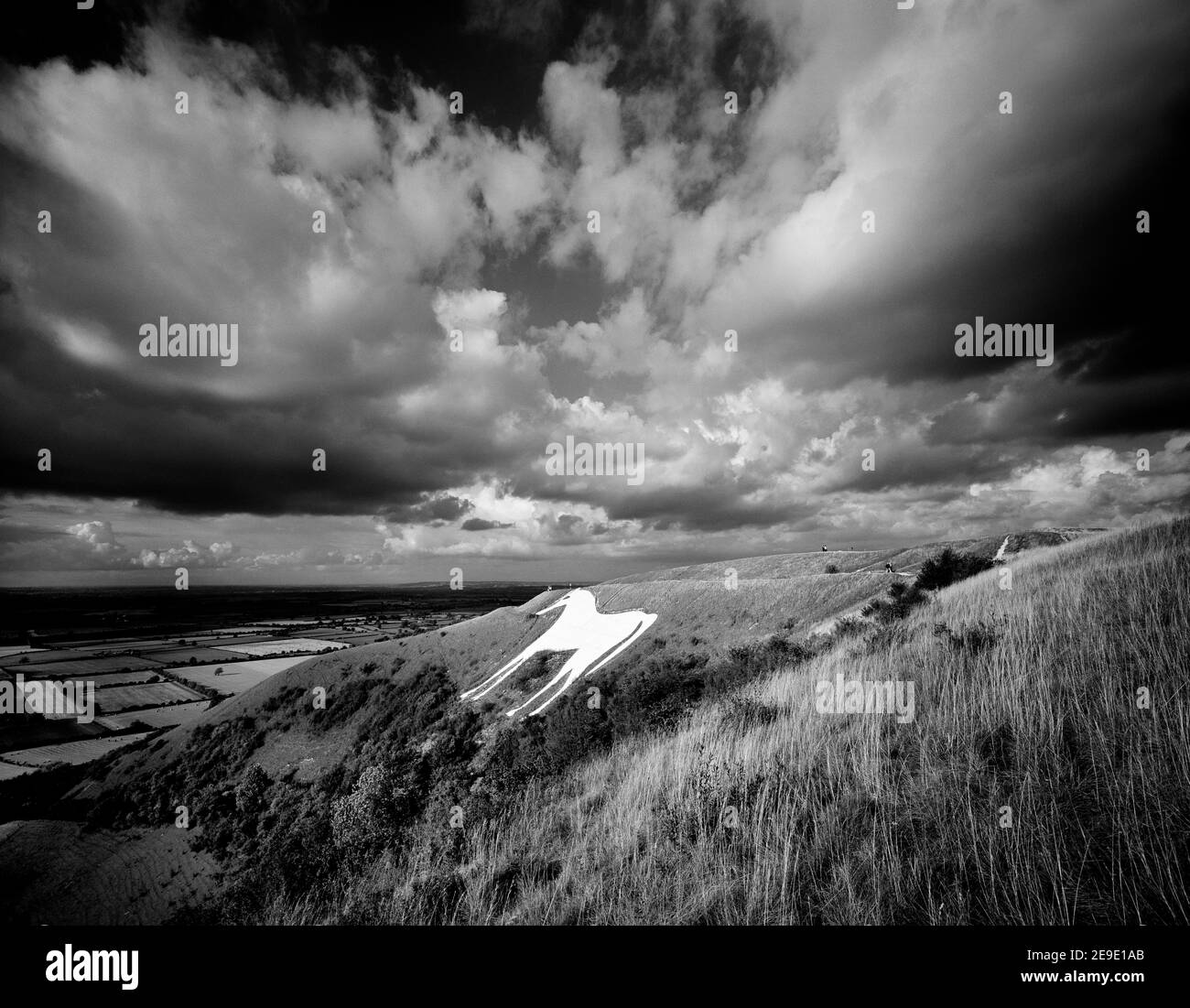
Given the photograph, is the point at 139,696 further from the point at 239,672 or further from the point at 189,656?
the point at 239,672

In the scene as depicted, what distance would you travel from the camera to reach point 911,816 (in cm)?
372

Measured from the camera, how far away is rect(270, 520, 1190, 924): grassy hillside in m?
3.06

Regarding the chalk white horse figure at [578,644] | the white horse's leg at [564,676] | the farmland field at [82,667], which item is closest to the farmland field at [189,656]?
the farmland field at [82,667]

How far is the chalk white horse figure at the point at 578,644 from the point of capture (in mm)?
34344

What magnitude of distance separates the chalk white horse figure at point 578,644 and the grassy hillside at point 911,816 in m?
24.3

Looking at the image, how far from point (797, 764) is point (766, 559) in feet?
214

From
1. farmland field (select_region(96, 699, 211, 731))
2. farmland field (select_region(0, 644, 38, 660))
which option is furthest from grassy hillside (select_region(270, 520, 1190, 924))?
farmland field (select_region(0, 644, 38, 660))

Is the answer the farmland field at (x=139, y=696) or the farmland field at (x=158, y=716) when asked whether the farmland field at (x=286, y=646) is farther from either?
the farmland field at (x=158, y=716)

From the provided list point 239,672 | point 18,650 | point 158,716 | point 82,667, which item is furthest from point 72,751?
point 18,650

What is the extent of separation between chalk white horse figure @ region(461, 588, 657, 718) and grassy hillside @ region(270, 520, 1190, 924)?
2429 cm

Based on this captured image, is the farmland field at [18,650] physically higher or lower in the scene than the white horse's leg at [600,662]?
lower

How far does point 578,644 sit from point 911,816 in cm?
4146

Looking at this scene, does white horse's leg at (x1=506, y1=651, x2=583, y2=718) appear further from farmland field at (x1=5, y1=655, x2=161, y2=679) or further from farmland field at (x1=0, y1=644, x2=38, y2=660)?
farmland field at (x1=0, y1=644, x2=38, y2=660)
